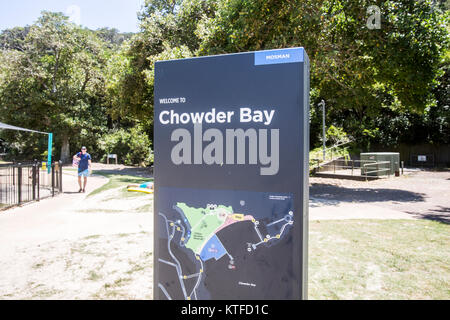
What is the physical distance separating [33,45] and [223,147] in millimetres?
32074

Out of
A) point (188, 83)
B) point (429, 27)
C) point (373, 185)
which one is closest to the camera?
point (188, 83)

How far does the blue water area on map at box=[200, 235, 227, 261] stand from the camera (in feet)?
9.20

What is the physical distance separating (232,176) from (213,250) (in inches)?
26.0

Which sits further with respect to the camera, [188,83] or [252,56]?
[188,83]

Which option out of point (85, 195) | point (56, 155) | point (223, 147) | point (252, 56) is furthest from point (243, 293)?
point (56, 155)

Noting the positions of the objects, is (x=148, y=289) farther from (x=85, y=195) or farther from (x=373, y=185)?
(x=373, y=185)

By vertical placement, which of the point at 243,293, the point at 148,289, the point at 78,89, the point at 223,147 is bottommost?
the point at 148,289

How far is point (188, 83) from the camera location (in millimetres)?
2896

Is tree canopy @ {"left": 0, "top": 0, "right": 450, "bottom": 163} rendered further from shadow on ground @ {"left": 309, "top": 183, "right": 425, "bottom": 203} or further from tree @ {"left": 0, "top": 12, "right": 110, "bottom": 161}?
shadow on ground @ {"left": 309, "top": 183, "right": 425, "bottom": 203}

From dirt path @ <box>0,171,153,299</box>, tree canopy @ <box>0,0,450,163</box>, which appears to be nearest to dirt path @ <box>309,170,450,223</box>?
tree canopy @ <box>0,0,450,163</box>

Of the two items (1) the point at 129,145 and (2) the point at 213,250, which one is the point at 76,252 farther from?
(1) the point at 129,145

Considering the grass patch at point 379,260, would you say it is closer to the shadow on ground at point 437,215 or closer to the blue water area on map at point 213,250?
the shadow on ground at point 437,215

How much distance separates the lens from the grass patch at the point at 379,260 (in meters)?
4.15

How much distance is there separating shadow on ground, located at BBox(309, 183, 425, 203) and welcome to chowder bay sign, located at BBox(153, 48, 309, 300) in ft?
31.3
